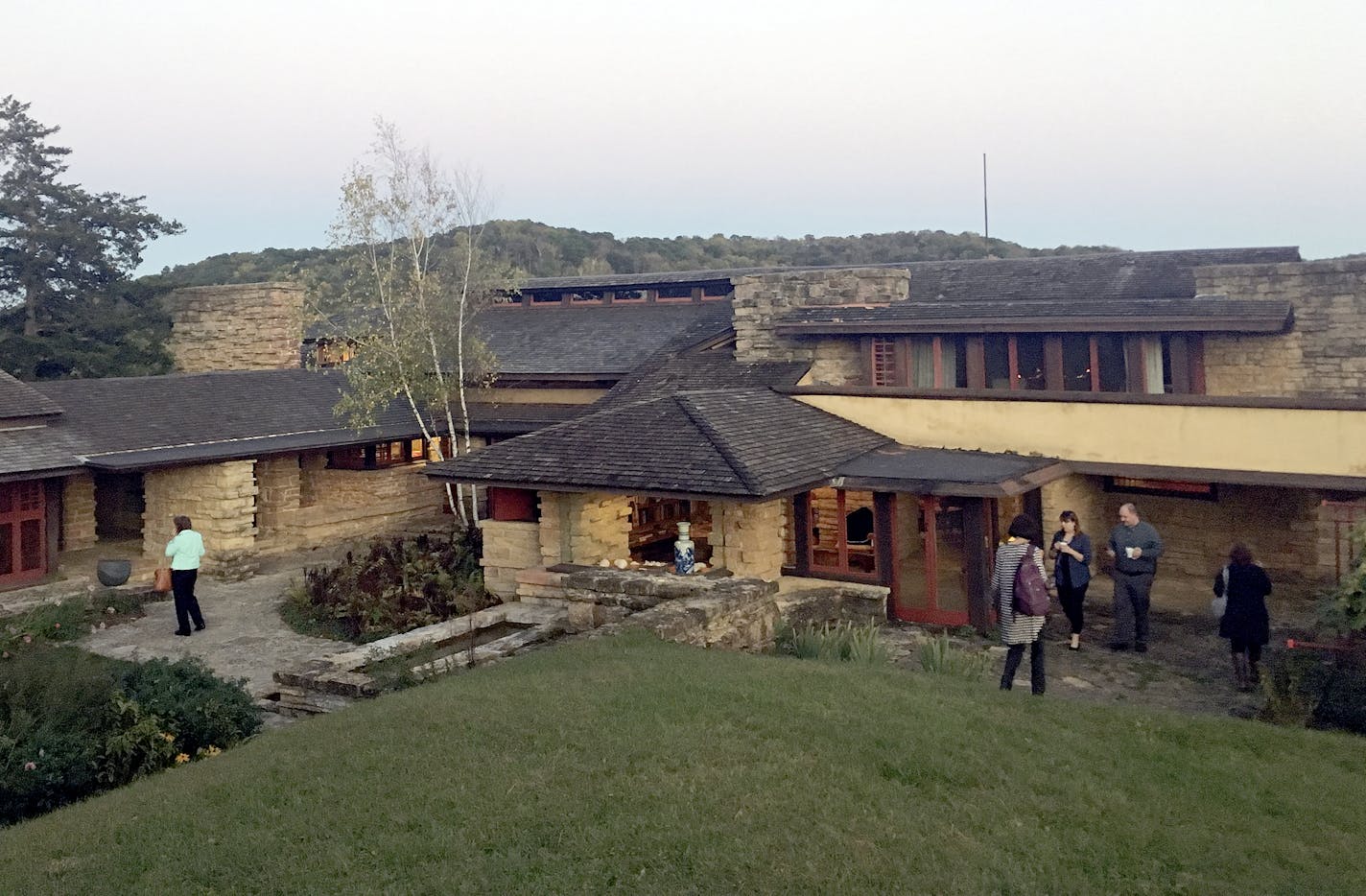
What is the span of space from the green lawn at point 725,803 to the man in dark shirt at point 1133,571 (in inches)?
167

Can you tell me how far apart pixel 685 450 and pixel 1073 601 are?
5.32 meters

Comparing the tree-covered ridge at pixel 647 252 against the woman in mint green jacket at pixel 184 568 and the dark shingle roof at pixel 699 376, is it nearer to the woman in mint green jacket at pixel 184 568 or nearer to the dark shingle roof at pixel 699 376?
the dark shingle roof at pixel 699 376

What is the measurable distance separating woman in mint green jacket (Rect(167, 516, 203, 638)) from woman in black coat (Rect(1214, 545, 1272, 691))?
1188cm

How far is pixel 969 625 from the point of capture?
13719 mm

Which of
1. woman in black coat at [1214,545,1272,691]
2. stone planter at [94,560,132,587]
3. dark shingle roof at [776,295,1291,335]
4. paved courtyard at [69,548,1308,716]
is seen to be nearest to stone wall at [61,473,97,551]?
stone planter at [94,560,132,587]

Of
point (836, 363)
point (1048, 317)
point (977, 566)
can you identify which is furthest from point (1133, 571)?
point (836, 363)

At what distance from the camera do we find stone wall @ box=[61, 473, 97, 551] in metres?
19.5

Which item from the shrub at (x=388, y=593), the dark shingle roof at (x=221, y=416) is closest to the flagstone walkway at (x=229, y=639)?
the shrub at (x=388, y=593)

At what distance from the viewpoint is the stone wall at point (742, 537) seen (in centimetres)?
1464

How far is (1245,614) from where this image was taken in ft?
34.4

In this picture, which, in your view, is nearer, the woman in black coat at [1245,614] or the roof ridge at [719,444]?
the woman in black coat at [1245,614]

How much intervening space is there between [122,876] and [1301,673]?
909 centimetres

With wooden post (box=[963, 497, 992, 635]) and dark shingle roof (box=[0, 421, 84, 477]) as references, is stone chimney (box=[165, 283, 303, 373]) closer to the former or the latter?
dark shingle roof (box=[0, 421, 84, 477])

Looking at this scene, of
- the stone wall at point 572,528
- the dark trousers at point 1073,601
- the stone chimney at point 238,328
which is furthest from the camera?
the stone chimney at point 238,328
